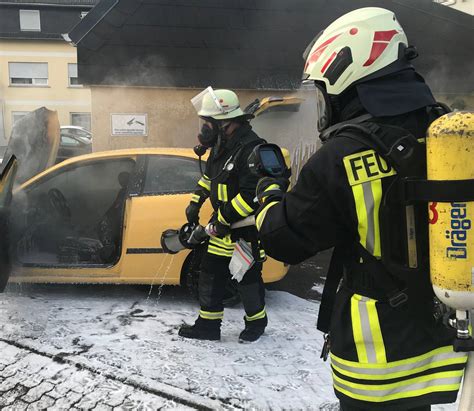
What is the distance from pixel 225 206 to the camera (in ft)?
10.2

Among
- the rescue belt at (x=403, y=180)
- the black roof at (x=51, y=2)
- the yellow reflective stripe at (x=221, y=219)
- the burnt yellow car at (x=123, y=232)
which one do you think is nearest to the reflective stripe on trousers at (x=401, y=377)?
the rescue belt at (x=403, y=180)

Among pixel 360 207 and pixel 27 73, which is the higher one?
pixel 27 73

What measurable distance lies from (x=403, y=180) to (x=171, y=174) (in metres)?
3.01

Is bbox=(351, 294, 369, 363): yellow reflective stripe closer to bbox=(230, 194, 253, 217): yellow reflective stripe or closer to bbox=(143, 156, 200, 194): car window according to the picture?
bbox=(230, 194, 253, 217): yellow reflective stripe

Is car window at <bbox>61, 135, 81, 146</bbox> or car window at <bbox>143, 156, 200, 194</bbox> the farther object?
car window at <bbox>61, 135, 81, 146</bbox>

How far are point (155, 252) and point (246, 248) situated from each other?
1.09 metres

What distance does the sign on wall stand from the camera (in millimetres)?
7629

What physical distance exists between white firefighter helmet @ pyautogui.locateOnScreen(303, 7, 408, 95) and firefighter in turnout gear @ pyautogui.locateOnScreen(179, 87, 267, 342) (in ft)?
5.14

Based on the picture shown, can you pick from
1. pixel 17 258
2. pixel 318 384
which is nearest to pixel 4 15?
pixel 17 258

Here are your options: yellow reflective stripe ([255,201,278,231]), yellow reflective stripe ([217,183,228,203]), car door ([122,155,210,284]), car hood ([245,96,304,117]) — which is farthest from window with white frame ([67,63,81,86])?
yellow reflective stripe ([255,201,278,231])

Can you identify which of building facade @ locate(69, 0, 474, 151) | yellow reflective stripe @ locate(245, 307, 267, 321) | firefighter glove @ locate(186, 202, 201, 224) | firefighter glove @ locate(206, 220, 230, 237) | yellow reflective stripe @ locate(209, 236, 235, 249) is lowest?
yellow reflective stripe @ locate(245, 307, 267, 321)

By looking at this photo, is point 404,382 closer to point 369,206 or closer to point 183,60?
point 369,206

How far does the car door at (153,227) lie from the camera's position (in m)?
3.94

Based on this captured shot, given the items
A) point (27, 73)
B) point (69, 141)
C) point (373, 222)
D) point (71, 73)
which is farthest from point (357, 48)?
point (27, 73)
